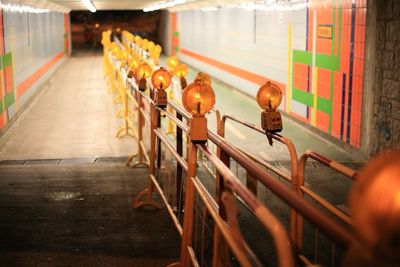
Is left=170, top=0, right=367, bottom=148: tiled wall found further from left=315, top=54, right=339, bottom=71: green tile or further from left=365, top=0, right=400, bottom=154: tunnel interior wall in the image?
left=365, top=0, right=400, bottom=154: tunnel interior wall

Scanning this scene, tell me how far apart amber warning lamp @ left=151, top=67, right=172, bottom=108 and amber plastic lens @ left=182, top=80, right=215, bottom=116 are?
75.4 inches

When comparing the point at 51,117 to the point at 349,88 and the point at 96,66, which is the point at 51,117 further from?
the point at 96,66

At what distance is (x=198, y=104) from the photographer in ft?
12.5

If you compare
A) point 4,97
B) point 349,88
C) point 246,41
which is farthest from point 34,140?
point 246,41

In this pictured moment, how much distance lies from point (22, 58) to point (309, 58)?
6.89m

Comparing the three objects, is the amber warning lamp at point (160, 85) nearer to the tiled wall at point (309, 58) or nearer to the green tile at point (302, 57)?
the tiled wall at point (309, 58)

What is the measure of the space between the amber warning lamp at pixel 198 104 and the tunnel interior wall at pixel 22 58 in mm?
7074

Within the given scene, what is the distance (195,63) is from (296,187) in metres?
20.8

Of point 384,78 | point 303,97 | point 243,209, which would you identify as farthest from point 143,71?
point 303,97

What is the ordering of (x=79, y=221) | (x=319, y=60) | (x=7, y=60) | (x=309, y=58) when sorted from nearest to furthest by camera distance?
1. (x=79, y=221)
2. (x=319, y=60)
3. (x=309, y=58)
4. (x=7, y=60)

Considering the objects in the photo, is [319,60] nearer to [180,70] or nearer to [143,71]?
[180,70]

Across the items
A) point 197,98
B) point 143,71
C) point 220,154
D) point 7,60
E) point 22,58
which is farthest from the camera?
point 22,58

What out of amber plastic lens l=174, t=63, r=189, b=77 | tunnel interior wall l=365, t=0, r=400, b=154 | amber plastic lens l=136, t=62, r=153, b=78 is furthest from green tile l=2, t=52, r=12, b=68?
tunnel interior wall l=365, t=0, r=400, b=154

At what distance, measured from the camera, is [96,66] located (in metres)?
25.9
